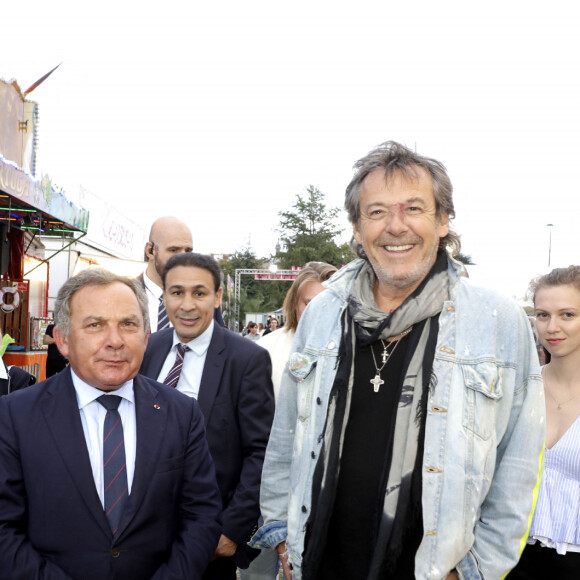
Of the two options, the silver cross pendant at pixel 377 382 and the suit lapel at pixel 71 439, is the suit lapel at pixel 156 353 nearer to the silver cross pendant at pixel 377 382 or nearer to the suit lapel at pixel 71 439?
the suit lapel at pixel 71 439

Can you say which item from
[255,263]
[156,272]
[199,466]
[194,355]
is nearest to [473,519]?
[199,466]

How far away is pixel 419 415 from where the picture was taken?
196cm

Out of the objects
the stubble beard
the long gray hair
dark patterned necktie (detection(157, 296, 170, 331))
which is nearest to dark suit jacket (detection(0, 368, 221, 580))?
the stubble beard

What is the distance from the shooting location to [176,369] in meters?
2.96

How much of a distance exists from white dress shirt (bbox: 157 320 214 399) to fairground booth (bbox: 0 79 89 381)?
8623 millimetres

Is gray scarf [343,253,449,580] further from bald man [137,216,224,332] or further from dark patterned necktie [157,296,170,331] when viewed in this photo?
bald man [137,216,224,332]

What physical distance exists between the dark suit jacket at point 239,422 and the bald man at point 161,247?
129 cm

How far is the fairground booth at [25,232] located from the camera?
448 inches

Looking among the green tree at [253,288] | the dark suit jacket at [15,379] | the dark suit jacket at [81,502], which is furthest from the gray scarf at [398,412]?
the green tree at [253,288]

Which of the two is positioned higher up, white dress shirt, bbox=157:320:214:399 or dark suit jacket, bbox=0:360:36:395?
white dress shirt, bbox=157:320:214:399

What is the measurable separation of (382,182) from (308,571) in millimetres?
1407

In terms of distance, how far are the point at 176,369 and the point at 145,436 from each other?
803 millimetres

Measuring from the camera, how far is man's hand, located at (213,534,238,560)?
2.65 meters

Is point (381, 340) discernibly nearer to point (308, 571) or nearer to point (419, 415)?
point (419, 415)
